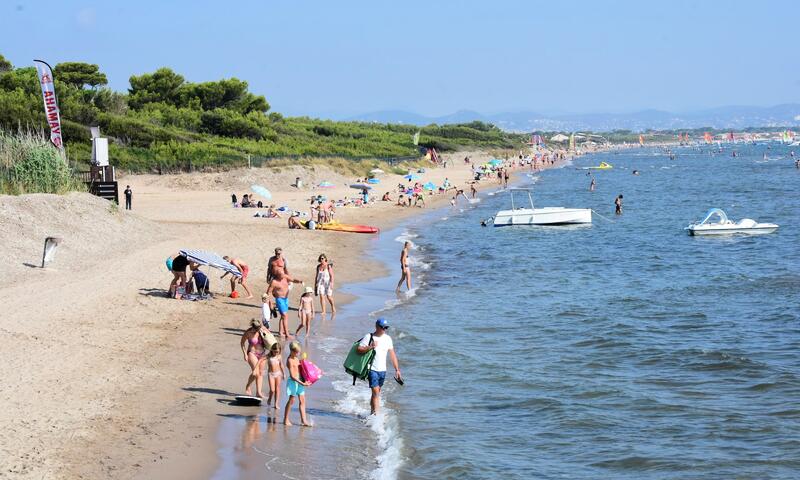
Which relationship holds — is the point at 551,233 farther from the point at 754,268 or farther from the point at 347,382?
the point at 347,382

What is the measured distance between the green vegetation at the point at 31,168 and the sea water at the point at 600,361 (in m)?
11.5

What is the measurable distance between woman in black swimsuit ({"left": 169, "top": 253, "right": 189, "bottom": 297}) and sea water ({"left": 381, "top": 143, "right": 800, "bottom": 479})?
4.55m

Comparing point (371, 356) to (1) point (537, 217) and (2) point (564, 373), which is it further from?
(1) point (537, 217)

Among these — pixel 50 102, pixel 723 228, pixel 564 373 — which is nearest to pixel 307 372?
pixel 564 373

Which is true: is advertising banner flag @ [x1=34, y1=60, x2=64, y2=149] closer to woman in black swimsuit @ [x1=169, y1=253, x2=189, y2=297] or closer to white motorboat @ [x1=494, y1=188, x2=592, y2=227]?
woman in black swimsuit @ [x1=169, y1=253, x2=189, y2=297]

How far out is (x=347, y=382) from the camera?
14.7 m

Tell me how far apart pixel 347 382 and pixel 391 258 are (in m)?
14.8

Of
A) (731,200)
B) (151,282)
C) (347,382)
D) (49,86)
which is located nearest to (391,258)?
(151,282)

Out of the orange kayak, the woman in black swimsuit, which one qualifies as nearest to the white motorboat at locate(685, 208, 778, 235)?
the orange kayak

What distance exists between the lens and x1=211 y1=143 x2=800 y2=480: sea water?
A: 445 inches

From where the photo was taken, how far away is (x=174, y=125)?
242 ft

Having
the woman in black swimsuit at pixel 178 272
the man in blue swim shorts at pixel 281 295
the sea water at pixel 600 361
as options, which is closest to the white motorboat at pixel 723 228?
the sea water at pixel 600 361

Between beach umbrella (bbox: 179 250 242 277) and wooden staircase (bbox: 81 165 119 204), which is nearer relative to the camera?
beach umbrella (bbox: 179 250 242 277)

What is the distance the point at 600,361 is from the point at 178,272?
28.5 ft
